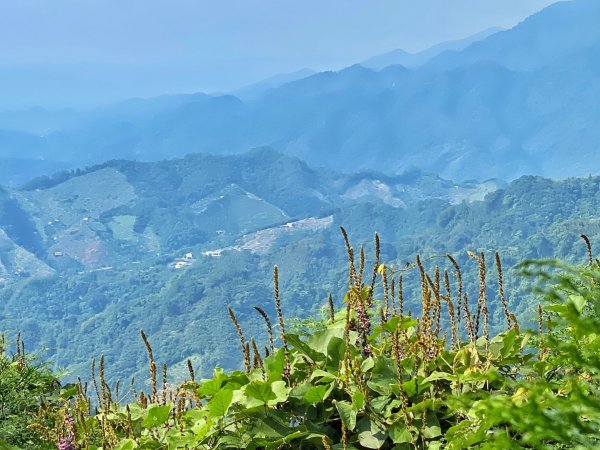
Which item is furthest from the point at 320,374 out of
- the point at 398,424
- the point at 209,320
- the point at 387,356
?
the point at 209,320

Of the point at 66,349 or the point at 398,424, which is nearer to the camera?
the point at 398,424

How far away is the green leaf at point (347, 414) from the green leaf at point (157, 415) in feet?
1.98

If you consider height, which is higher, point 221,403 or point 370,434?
point 221,403

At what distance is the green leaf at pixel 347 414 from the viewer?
2.11m

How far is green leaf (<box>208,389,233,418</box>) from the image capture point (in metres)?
2.07

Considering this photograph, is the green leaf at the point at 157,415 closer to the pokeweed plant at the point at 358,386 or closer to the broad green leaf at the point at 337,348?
the pokeweed plant at the point at 358,386

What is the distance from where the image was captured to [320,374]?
7.25 ft

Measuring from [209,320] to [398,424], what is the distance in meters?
180

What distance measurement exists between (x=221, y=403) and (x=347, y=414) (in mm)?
376

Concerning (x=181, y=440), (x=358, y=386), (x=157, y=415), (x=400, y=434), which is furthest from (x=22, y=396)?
(x=400, y=434)

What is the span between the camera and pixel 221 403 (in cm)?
208

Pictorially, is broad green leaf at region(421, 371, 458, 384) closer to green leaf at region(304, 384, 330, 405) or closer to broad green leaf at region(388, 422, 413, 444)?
broad green leaf at region(388, 422, 413, 444)

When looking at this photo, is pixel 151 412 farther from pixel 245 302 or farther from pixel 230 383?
pixel 245 302

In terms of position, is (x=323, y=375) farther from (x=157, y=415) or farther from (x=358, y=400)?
(x=157, y=415)
